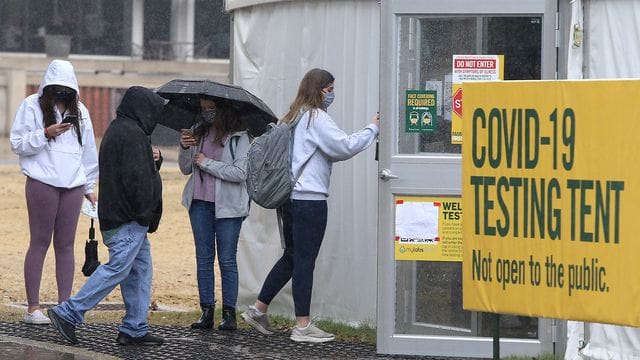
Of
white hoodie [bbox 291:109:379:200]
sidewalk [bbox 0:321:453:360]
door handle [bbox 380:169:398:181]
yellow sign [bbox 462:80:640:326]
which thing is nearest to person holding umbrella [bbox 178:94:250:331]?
sidewalk [bbox 0:321:453:360]

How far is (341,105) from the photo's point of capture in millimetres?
8938

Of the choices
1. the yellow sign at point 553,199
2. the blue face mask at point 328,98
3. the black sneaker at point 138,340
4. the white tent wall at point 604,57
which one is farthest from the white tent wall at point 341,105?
the yellow sign at point 553,199

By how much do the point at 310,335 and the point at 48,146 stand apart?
6.60ft

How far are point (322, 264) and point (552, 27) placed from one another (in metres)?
2.34

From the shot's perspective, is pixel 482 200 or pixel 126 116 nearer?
pixel 482 200

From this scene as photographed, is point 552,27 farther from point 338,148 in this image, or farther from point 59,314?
point 59,314

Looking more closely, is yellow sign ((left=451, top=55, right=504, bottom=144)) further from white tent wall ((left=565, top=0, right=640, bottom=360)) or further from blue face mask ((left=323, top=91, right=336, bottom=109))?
blue face mask ((left=323, top=91, right=336, bottom=109))

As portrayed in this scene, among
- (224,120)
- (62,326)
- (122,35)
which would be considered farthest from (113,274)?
(122,35)

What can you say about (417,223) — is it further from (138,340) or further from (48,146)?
(48,146)

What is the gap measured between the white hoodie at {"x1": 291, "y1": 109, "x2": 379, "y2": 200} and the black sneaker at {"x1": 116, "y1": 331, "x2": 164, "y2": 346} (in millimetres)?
1163

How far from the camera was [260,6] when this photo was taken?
9.46m

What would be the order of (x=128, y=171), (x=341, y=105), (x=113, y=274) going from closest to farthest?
(x=128, y=171)
(x=113, y=274)
(x=341, y=105)

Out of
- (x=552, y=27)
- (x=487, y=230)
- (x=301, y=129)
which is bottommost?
(x=487, y=230)

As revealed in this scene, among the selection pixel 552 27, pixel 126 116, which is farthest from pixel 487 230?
pixel 126 116
